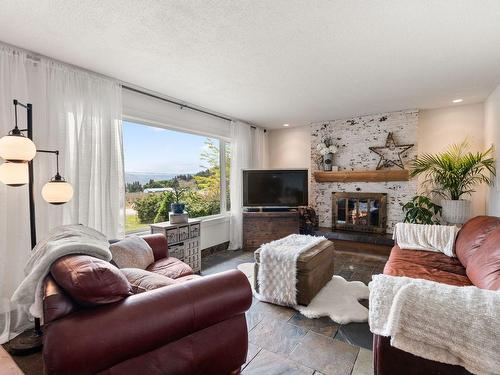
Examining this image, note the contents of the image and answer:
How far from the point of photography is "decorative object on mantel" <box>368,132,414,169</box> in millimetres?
4523

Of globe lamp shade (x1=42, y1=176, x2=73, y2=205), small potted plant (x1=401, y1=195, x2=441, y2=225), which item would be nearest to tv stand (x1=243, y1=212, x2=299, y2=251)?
small potted plant (x1=401, y1=195, x2=441, y2=225)

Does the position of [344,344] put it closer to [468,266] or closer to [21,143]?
[468,266]

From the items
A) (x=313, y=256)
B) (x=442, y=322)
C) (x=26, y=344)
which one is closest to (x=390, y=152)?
(x=313, y=256)

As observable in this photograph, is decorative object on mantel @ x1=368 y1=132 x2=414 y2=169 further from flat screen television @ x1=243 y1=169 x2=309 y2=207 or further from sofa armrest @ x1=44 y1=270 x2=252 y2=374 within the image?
sofa armrest @ x1=44 y1=270 x2=252 y2=374

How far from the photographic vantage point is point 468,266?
2.09 metres

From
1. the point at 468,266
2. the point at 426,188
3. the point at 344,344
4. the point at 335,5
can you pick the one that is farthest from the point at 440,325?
the point at 426,188

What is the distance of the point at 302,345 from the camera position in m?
1.96

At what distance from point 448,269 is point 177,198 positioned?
318 centimetres

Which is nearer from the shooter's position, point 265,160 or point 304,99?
point 304,99

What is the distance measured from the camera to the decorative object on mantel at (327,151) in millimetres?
5070

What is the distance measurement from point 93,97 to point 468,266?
385cm

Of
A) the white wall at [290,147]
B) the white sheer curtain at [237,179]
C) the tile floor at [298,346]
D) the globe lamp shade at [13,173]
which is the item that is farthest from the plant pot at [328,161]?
the globe lamp shade at [13,173]

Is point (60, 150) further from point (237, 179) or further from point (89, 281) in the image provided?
point (237, 179)

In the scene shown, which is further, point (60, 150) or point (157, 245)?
point (157, 245)
